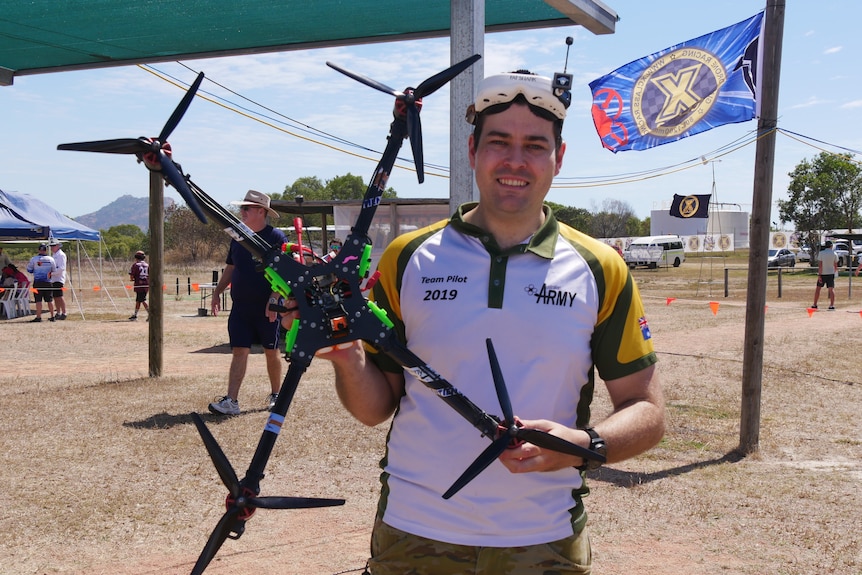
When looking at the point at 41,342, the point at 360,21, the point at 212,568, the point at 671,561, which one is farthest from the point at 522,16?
the point at 41,342

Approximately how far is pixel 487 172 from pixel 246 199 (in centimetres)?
593

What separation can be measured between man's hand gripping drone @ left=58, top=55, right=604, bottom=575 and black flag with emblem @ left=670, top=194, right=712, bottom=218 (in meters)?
24.9

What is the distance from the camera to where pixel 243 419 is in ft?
28.0

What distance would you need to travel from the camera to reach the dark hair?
2.31 m

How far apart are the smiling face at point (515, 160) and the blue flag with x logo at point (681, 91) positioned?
22.1 feet

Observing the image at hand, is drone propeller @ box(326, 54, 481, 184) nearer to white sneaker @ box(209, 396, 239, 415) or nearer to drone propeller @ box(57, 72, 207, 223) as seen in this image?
drone propeller @ box(57, 72, 207, 223)

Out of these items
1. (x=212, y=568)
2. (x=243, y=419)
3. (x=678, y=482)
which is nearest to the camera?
(x=212, y=568)

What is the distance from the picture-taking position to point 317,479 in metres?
6.64

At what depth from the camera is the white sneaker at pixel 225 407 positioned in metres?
8.55

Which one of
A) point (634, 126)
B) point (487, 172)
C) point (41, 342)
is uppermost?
point (634, 126)

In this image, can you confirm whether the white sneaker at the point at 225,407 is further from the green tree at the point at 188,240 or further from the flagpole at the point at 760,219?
the green tree at the point at 188,240

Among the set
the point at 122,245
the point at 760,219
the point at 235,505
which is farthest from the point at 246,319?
the point at 122,245

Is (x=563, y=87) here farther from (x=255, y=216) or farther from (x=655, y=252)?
(x=655, y=252)

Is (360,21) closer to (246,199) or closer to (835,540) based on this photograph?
(246,199)
